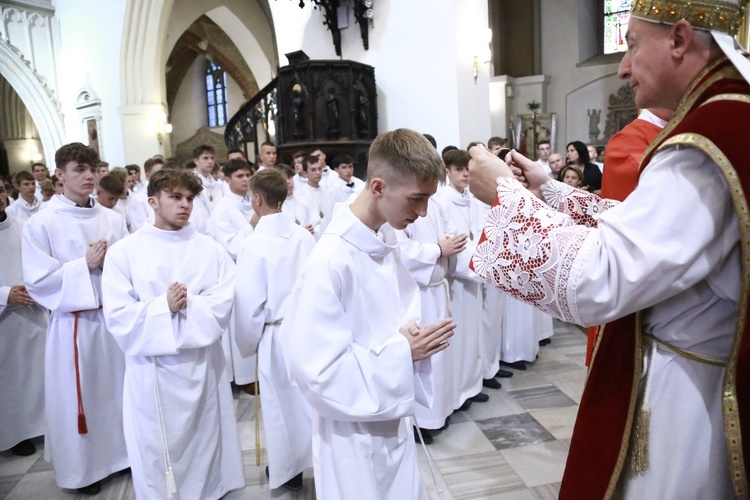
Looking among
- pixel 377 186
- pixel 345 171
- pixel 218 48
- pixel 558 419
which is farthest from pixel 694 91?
pixel 218 48

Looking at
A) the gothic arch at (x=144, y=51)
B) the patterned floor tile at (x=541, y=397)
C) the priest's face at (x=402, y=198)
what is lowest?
the patterned floor tile at (x=541, y=397)

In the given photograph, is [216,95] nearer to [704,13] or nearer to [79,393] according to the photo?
[79,393]

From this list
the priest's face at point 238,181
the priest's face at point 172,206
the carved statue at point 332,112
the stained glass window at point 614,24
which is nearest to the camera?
the priest's face at point 172,206

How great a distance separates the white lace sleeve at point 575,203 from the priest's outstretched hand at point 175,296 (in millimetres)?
1813

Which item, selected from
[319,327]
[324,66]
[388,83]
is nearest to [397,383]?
[319,327]

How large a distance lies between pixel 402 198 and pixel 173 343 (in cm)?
153

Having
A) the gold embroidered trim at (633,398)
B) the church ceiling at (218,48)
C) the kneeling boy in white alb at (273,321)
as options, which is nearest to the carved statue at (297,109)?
the kneeling boy in white alb at (273,321)

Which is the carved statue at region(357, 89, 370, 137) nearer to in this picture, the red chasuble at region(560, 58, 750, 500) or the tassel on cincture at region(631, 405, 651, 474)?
the red chasuble at region(560, 58, 750, 500)

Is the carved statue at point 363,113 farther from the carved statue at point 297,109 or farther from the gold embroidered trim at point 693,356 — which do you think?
the gold embroidered trim at point 693,356

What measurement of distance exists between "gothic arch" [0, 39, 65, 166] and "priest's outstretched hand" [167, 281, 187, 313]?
14.7 metres

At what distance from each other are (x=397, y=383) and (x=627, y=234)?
2.62 feet

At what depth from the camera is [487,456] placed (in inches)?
134

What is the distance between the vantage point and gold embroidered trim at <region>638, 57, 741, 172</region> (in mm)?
1197

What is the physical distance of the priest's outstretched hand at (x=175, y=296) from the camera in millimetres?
2650
